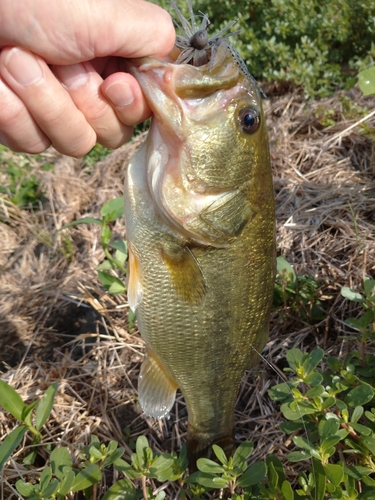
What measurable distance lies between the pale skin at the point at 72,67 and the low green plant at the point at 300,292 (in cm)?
134

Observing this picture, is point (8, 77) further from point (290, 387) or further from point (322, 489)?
point (322, 489)

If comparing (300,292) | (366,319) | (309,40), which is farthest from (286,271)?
(309,40)

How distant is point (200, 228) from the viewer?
1.74m

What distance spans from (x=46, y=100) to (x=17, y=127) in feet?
0.61

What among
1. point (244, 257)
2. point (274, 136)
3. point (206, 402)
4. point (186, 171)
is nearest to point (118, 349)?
point (206, 402)

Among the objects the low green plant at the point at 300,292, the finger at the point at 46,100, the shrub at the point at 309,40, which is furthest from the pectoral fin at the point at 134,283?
the shrub at the point at 309,40

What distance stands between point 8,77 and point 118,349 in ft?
6.21

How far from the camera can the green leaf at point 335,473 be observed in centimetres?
142

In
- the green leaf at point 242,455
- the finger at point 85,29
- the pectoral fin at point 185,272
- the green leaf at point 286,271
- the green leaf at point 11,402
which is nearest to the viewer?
the finger at point 85,29

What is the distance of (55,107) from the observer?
161 cm

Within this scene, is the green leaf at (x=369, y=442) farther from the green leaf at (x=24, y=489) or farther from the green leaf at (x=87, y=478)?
the green leaf at (x=24, y=489)

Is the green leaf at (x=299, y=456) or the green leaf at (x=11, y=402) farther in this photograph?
the green leaf at (x=11, y=402)

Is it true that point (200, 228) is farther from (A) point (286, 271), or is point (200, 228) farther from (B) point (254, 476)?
(A) point (286, 271)

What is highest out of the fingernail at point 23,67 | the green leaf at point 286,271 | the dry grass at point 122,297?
the fingernail at point 23,67
